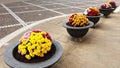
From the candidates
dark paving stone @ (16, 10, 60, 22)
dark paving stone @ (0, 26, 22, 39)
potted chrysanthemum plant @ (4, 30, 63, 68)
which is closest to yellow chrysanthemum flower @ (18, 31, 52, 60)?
potted chrysanthemum plant @ (4, 30, 63, 68)

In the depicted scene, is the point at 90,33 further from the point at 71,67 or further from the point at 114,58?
the point at 71,67

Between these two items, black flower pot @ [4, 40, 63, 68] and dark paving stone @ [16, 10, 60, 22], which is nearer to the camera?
black flower pot @ [4, 40, 63, 68]

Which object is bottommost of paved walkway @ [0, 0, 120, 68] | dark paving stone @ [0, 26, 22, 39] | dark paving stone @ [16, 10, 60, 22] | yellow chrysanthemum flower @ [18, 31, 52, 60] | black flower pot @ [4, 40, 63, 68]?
dark paving stone @ [16, 10, 60, 22]

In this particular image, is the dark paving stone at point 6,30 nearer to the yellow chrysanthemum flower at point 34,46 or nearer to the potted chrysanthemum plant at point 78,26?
the potted chrysanthemum plant at point 78,26

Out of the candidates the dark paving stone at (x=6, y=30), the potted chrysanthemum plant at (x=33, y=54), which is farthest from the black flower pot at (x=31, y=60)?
the dark paving stone at (x=6, y=30)

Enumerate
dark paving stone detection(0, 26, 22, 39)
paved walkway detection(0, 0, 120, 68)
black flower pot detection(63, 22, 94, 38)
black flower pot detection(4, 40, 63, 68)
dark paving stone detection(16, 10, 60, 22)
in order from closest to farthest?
black flower pot detection(4, 40, 63, 68), paved walkway detection(0, 0, 120, 68), black flower pot detection(63, 22, 94, 38), dark paving stone detection(0, 26, 22, 39), dark paving stone detection(16, 10, 60, 22)

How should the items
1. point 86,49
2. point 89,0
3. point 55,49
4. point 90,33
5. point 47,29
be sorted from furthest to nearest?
point 89,0 → point 47,29 → point 90,33 → point 86,49 → point 55,49

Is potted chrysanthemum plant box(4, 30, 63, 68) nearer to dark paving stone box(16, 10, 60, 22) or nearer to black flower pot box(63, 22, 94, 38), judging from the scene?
black flower pot box(63, 22, 94, 38)

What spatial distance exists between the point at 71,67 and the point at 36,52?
966 millimetres

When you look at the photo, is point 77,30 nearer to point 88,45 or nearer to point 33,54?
point 88,45

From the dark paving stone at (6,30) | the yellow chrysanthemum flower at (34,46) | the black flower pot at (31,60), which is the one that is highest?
the yellow chrysanthemum flower at (34,46)

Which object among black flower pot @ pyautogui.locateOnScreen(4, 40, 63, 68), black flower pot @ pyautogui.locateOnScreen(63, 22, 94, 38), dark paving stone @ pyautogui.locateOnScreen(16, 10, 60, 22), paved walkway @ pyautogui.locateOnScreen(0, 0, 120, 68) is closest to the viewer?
black flower pot @ pyautogui.locateOnScreen(4, 40, 63, 68)

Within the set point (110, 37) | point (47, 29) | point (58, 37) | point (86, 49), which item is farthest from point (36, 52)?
point (47, 29)

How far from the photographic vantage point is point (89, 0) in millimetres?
14844
